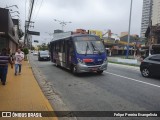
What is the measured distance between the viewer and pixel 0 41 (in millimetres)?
25016

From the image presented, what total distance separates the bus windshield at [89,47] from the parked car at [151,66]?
291 centimetres

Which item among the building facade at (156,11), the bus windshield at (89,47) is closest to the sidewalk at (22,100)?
the bus windshield at (89,47)

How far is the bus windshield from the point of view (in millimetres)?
15273

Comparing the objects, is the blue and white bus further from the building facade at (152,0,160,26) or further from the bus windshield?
the building facade at (152,0,160,26)

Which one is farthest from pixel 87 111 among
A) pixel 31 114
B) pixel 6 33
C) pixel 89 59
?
pixel 6 33

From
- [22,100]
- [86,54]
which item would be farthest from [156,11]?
[22,100]

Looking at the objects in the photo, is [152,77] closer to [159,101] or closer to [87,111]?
[159,101]

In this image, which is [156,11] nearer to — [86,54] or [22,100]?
[86,54]

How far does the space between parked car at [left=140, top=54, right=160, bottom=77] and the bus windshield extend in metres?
2.91

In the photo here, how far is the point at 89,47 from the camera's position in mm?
15508

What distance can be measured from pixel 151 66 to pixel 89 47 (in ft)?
13.3

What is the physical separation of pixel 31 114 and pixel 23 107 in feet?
2.38

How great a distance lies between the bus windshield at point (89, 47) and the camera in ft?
50.1

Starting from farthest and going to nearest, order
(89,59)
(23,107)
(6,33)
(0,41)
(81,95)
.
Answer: (0,41) → (6,33) → (89,59) → (81,95) → (23,107)
